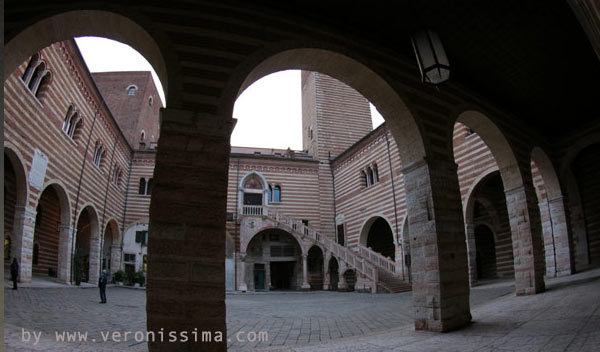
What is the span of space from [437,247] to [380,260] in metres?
14.4

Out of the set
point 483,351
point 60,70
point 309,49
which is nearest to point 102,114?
point 60,70

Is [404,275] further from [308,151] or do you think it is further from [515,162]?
[308,151]

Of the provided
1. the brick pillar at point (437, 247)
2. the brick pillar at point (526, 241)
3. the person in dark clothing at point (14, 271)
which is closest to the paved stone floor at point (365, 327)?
the brick pillar at point (437, 247)

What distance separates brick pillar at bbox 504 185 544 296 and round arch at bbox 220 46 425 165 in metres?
4.25

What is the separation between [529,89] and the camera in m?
7.82

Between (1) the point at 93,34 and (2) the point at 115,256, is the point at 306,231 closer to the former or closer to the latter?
(2) the point at 115,256

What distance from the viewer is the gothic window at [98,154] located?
1836 cm

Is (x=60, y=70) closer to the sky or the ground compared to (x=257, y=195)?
closer to the sky

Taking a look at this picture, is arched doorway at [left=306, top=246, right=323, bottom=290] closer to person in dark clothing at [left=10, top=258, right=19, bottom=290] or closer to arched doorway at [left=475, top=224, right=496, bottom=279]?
arched doorway at [left=475, top=224, right=496, bottom=279]

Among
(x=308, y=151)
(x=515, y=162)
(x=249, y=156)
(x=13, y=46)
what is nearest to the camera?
(x=13, y=46)

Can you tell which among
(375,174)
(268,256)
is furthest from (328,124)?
(268,256)

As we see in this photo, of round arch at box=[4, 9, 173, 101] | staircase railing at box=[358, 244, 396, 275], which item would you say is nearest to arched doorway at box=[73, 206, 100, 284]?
staircase railing at box=[358, 244, 396, 275]

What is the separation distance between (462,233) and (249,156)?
19.8m

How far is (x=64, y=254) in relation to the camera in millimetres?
15656
